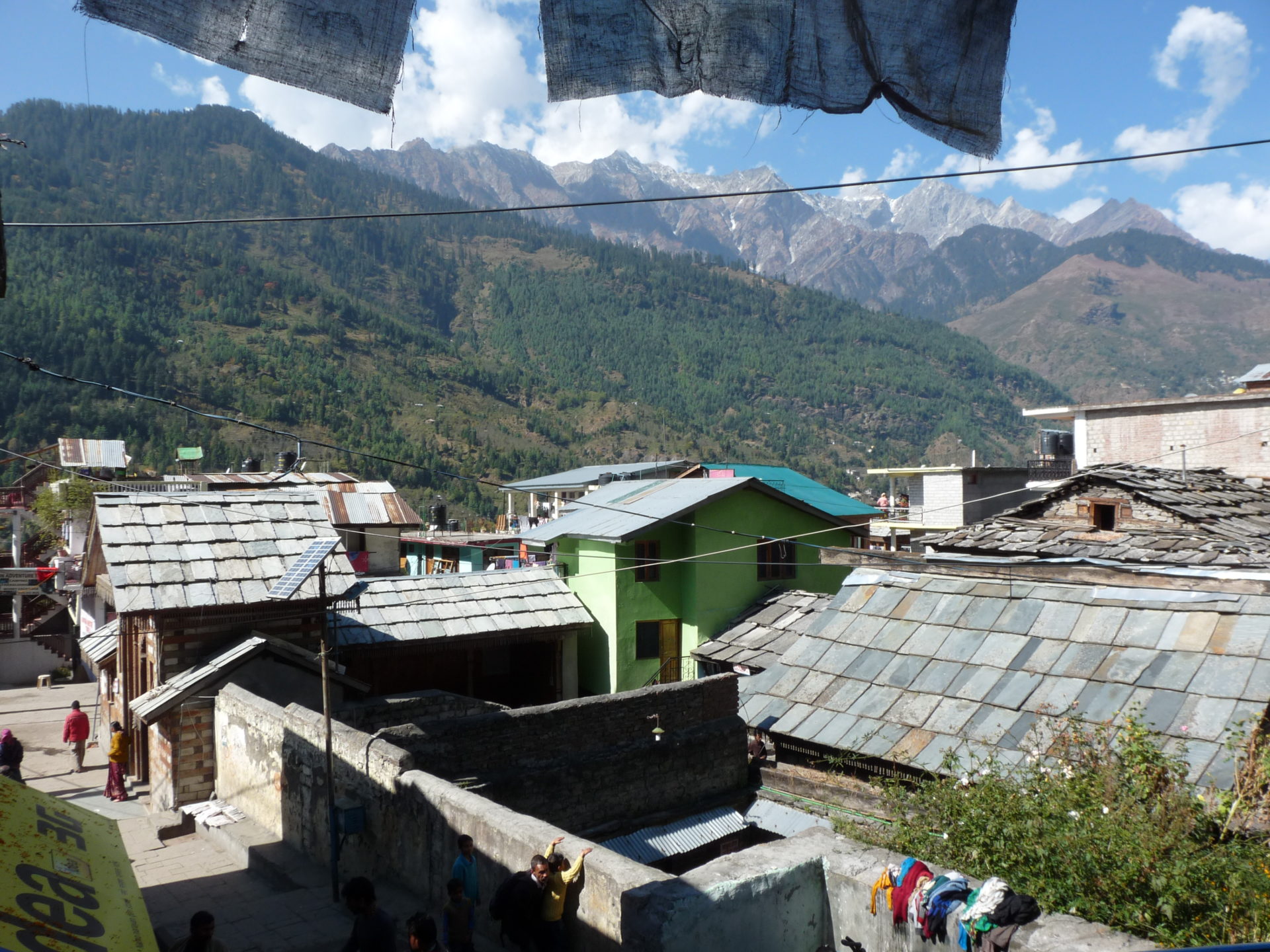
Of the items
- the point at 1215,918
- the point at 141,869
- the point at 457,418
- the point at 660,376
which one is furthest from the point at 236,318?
the point at 1215,918

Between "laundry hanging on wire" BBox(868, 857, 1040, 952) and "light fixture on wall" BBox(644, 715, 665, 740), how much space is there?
7052 mm

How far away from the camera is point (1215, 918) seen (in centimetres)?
530

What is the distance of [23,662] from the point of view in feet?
86.5

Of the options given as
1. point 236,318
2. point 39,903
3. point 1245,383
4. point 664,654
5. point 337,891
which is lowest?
point 664,654

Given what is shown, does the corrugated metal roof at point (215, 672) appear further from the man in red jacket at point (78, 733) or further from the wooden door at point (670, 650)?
the wooden door at point (670, 650)

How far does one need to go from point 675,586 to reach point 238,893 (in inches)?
561

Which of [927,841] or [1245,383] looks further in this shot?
[1245,383]

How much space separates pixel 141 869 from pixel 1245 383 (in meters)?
35.3

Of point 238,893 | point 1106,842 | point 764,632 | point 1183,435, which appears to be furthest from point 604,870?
point 1183,435

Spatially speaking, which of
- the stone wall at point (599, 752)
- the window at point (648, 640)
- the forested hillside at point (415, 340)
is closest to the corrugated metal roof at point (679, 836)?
the stone wall at point (599, 752)

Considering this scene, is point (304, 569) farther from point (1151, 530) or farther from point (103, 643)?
point (1151, 530)

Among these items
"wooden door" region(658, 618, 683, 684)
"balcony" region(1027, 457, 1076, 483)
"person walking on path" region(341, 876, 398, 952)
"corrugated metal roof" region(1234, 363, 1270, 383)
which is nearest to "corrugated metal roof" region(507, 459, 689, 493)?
"balcony" region(1027, 457, 1076, 483)

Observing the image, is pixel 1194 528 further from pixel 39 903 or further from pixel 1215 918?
pixel 39 903

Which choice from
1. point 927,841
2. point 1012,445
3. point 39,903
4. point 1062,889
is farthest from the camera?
point 1012,445
